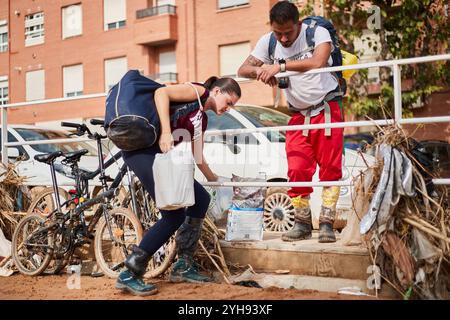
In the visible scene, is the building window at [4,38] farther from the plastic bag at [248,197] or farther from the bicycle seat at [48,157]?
the plastic bag at [248,197]

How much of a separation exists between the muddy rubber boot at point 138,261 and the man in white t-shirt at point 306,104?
1216mm

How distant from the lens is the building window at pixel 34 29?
100.0ft

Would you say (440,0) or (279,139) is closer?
(279,139)

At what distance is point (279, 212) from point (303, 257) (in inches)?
109

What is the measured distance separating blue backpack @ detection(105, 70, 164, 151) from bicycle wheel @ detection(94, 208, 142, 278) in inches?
38.0

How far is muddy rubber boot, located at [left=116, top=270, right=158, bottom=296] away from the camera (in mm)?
4601

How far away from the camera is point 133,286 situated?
4.62 meters

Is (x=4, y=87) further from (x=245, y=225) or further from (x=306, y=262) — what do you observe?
(x=306, y=262)

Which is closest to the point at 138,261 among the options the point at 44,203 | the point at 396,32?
the point at 44,203

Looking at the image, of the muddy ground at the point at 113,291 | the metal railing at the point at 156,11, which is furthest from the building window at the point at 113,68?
the muddy ground at the point at 113,291
